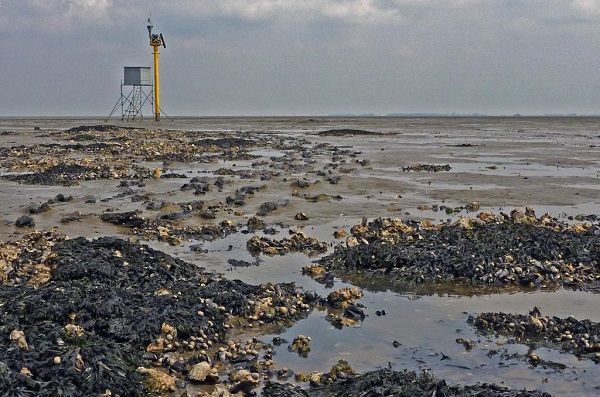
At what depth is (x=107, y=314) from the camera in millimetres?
7266

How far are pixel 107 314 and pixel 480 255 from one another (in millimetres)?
6296

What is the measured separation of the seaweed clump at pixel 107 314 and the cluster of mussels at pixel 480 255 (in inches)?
80.9

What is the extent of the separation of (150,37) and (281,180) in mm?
60445

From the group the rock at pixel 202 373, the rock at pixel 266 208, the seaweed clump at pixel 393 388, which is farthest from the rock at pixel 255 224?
the seaweed clump at pixel 393 388

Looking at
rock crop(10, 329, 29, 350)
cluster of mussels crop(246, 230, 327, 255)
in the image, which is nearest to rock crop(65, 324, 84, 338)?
rock crop(10, 329, 29, 350)

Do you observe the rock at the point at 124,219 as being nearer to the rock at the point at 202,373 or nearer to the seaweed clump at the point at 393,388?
the rock at the point at 202,373

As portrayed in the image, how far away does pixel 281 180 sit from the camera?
2173 centimetres

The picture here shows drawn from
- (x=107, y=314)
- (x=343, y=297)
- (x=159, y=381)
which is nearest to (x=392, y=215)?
(x=343, y=297)

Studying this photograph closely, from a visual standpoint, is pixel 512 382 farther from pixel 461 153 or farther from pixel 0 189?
pixel 461 153

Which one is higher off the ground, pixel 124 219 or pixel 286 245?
pixel 124 219

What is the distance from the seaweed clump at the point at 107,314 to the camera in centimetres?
565

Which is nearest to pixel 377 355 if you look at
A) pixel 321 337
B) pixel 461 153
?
pixel 321 337

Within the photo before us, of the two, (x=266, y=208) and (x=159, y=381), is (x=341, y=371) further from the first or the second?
(x=266, y=208)

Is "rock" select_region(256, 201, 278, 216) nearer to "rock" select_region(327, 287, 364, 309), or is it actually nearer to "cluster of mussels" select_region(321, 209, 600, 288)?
"cluster of mussels" select_region(321, 209, 600, 288)
